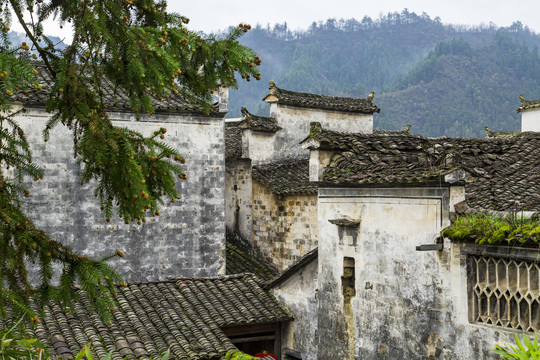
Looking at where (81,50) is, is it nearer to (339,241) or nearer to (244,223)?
(339,241)

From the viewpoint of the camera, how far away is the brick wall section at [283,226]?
15984 mm

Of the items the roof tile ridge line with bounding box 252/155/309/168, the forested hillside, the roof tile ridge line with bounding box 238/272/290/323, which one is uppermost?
the forested hillside

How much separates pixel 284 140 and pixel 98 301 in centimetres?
1424

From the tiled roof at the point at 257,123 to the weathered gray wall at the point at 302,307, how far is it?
7.21 m

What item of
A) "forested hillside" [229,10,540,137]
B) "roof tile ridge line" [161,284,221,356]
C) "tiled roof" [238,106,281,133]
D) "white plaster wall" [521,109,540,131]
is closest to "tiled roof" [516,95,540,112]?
"white plaster wall" [521,109,540,131]

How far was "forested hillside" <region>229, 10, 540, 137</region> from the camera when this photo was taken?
68500 millimetres

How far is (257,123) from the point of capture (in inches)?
717

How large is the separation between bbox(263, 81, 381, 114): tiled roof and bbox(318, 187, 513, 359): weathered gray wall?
8.93 meters

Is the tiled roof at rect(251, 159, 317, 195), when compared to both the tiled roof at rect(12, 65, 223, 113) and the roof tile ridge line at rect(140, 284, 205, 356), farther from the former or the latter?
the roof tile ridge line at rect(140, 284, 205, 356)

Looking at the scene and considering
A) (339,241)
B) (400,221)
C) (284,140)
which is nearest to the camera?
(400,221)

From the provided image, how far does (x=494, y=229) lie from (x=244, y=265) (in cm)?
1009

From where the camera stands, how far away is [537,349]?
467cm

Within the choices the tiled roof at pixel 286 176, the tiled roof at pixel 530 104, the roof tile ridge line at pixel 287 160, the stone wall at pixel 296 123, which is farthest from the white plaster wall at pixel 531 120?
the tiled roof at pixel 286 176

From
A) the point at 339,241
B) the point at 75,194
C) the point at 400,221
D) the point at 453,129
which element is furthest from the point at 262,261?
the point at 453,129
